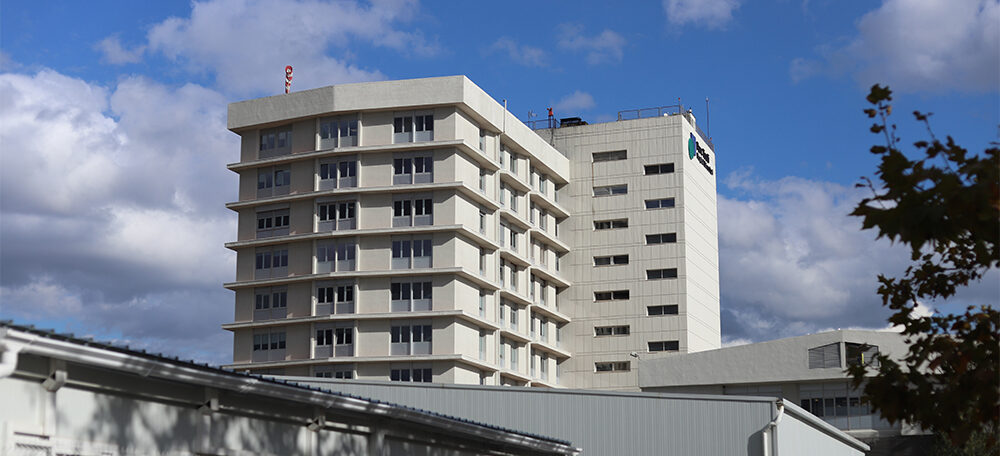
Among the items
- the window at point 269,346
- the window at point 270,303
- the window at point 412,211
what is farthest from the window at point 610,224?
the window at point 269,346

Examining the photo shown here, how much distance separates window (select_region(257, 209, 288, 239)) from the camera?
8681 cm

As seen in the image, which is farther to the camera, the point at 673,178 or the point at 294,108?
the point at 673,178

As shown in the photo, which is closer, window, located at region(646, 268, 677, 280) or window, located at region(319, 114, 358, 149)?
window, located at region(319, 114, 358, 149)

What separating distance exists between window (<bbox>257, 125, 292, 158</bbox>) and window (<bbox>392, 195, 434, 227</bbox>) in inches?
368

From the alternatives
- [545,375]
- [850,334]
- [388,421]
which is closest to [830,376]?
[850,334]

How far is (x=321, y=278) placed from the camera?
83250mm

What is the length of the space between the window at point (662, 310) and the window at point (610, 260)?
4.42 meters

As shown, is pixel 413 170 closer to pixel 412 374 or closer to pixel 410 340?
pixel 410 340

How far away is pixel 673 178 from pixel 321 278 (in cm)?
3114

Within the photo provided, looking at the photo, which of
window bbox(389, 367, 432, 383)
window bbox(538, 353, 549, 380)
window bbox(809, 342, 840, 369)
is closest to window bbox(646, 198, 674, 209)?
window bbox(538, 353, 549, 380)

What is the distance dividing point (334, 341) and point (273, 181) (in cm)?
1316

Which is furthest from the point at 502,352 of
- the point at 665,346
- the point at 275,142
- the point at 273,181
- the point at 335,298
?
the point at 275,142

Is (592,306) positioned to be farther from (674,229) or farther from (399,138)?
(399,138)

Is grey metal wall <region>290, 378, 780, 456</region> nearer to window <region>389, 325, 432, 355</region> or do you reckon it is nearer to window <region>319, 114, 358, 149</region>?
window <region>389, 325, 432, 355</region>
